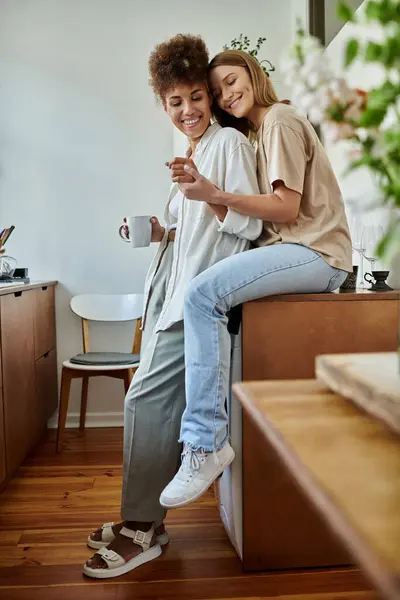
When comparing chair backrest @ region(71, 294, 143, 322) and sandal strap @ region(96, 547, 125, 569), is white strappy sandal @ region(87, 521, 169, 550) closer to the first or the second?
sandal strap @ region(96, 547, 125, 569)

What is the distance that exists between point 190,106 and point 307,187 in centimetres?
47

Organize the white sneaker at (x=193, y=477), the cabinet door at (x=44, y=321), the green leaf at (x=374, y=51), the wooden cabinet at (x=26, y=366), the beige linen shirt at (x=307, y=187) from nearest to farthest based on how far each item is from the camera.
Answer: the green leaf at (x=374, y=51)
the white sneaker at (x=193, y=477)
the beige linen shirt at (x=307, y=187)
the wooden cabinet at (x=26, y=366)
the cabinet door at (x=44, y=321)

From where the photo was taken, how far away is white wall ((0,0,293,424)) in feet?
10.2

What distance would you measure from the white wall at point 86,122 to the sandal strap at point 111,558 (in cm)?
166

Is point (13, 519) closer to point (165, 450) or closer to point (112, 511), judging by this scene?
point (112, 511)

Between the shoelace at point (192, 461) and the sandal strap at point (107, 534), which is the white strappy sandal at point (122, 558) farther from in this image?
the shoelace at point (192, 461)

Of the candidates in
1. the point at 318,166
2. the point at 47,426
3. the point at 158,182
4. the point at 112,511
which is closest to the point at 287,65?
the point at 318,166

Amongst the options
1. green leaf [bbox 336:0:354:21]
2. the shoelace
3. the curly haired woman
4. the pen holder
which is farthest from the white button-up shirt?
the pen holder

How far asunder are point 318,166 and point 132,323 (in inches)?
70.9

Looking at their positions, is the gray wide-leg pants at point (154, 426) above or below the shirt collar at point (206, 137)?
below

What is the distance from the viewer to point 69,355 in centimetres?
318

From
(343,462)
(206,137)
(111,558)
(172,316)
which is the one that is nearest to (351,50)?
(343,462)

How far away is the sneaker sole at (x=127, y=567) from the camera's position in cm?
156

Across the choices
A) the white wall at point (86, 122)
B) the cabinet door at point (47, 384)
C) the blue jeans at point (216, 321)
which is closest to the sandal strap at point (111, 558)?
the blue jeans at point (216, 321)
